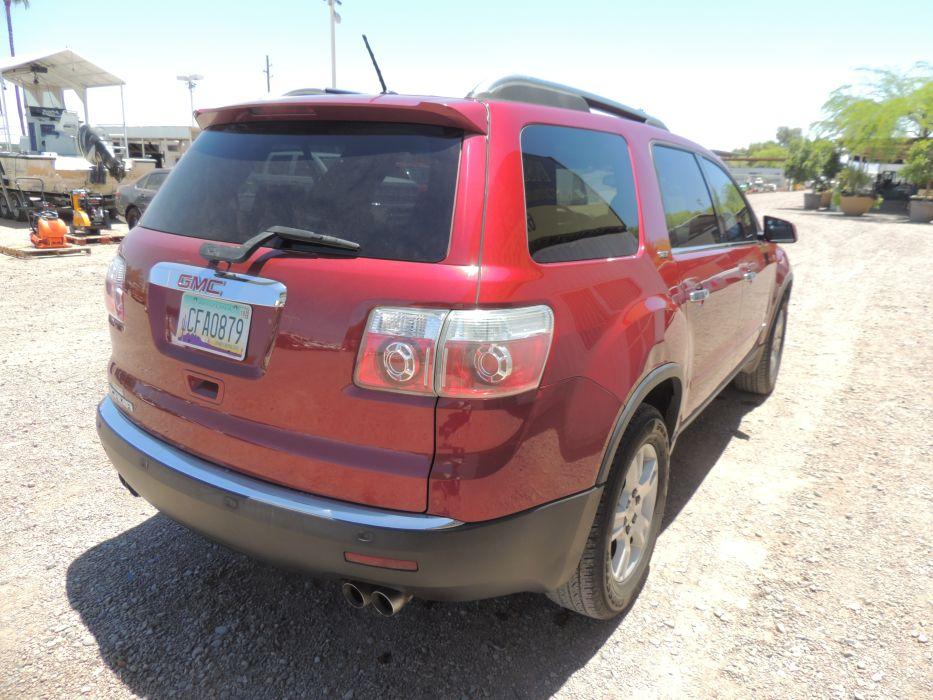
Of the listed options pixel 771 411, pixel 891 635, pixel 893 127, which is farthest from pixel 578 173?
pixel 893 127

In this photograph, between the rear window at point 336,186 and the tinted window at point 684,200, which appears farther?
the tinted window at point 684,200

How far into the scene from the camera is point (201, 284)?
6.68 feet

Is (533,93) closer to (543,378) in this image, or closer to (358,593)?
(543,378)

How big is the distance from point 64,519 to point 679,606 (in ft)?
9.36

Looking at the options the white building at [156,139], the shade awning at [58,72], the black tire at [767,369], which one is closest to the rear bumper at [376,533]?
the black tire at [767,369]

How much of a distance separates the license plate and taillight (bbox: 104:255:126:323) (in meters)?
0.42

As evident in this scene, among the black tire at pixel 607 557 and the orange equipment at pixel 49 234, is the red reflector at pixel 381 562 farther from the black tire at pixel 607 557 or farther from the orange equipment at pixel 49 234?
the orange equipment at pixel 49 234

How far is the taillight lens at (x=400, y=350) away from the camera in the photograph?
1.73 meters

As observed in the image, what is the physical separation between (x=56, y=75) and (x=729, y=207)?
25126 mm

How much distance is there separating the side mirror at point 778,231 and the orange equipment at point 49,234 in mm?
11598

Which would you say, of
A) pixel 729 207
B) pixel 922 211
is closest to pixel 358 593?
pixel 729 207

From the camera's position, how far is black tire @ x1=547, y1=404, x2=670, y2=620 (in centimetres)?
222

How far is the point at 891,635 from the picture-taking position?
100.0 inches

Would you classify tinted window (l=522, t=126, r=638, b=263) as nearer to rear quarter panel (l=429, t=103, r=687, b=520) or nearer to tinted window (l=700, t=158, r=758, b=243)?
rear quarter panel (l=429, t=103, r=687, b=520)
